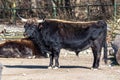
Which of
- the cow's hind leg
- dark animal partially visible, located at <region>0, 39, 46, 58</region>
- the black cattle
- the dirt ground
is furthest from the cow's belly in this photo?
dark animal partially visible, located at <region>0, 39, 46, 58</region>

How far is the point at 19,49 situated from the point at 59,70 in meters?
3.80

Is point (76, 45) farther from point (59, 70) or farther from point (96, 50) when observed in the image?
point (59, 70)

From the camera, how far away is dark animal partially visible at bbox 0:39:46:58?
17.4 metres

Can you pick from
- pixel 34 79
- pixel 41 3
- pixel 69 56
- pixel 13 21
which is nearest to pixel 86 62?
pixel 69 56

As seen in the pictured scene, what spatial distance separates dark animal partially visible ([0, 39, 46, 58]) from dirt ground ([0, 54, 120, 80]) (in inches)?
12.8

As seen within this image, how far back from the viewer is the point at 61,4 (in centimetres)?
3025

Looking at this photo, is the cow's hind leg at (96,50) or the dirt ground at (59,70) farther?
the cow's hind leg at (96,50)

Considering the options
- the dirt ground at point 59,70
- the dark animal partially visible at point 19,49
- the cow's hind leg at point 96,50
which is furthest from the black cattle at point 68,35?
the dark animal partially visible at point 19,49

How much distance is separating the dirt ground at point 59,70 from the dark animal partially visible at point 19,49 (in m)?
0.32

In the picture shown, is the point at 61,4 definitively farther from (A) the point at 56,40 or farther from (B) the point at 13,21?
(A) the point at 56,40

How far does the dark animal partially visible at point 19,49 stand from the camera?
17.4m

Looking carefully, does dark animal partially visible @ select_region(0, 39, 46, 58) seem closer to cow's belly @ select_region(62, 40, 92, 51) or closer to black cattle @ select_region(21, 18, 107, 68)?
black cattle @ select_region(21, 18, 107, 68)

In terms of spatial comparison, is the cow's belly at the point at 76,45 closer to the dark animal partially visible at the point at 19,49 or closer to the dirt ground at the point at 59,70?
the dirt ground at the point at 59,70

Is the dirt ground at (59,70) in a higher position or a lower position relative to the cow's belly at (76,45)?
lower
